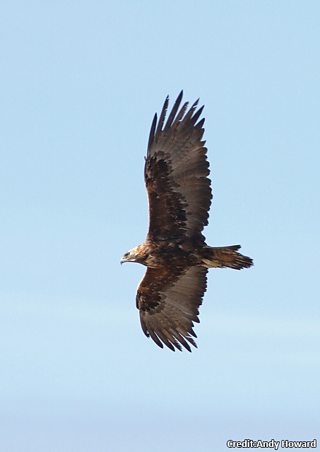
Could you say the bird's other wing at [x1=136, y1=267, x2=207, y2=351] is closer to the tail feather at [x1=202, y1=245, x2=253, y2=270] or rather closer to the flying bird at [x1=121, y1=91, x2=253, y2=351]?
the flying bird at [x1=121, y1=91, x2=253, y2=351]

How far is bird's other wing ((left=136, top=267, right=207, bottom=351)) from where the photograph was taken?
2664 cm

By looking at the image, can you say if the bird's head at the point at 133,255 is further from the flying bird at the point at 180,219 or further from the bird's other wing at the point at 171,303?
the bird's other wing at the point at 171,303

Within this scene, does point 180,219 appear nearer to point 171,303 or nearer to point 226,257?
point 226,257

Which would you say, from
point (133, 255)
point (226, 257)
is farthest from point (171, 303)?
point (226, 257)

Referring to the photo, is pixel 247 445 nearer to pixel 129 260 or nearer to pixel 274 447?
pixel 274 447

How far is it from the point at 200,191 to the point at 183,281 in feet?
9.74

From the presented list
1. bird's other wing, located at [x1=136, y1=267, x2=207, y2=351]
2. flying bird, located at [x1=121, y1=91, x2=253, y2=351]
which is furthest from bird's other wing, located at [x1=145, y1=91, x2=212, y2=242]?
bird's other wing, located at [x1=136, y1=267, x2=207, y2=351]

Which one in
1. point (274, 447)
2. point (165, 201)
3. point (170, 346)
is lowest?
point (274, 447)

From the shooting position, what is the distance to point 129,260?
25750 millimetres

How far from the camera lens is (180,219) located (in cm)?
2516

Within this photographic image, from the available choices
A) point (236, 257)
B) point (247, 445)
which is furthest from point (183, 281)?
point (247, 445)

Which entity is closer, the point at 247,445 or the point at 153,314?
the point at 247,445

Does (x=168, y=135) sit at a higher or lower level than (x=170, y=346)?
higher

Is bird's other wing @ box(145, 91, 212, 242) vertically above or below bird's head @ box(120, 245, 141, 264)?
above
